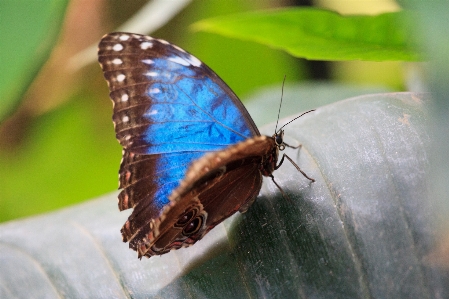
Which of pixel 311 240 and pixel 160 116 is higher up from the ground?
pixel 160 116

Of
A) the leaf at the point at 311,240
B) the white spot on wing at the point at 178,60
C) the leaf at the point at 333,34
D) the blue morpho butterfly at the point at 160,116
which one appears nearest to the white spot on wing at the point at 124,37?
the blue morpho butterfly at the point at 160,116

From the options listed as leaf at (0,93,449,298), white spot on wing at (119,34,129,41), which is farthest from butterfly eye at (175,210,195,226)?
white spot on wing at (119,34,129,41)

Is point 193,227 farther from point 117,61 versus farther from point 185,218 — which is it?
point 117,61

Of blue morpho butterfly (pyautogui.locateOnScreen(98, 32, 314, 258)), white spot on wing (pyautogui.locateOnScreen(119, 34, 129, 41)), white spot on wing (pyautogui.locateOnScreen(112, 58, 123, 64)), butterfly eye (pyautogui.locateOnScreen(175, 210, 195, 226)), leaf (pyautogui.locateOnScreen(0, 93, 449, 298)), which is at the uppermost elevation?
white spot on wing (pyautogui.locateOnScreen(119, 34, 129, 41))

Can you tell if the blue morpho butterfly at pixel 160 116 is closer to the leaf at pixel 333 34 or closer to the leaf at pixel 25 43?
the leaf at pixel 333 34

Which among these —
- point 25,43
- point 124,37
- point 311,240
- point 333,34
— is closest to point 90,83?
point 25,43

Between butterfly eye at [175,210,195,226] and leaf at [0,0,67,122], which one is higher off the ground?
leaf at [0,0,67,122]

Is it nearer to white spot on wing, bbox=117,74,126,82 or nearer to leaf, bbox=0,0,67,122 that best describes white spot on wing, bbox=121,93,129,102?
white spot on wing, bbox=117,74,126,82
